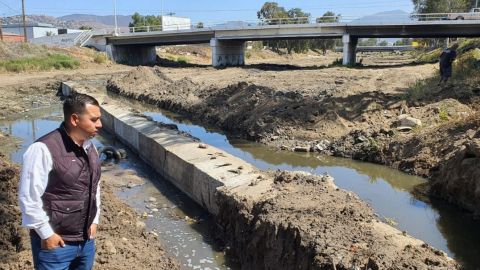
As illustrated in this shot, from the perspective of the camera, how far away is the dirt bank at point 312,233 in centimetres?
498

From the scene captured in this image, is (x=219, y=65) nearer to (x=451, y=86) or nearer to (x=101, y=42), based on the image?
(x=101, y=42)

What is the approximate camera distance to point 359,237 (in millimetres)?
5527

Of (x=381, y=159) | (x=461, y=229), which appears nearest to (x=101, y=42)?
(x=381, y=159)

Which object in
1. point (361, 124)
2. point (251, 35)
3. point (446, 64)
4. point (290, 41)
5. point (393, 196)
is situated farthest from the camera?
point (290, 41)

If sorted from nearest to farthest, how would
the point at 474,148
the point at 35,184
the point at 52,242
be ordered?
the point at 35,184 → the point at 52,242 → the point at 474,148

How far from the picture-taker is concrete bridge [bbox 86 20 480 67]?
39531 millimetres

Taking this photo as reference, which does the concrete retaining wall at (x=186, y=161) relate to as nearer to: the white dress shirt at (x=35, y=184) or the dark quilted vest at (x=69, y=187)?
the dark quilted vest at (x=69, y=187)

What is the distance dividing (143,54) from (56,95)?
3311 centimetres

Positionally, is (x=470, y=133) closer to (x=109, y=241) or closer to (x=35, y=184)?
(x=109, y=241)

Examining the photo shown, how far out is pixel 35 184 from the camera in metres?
3.18

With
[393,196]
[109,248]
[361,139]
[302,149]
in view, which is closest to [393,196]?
[393,196]

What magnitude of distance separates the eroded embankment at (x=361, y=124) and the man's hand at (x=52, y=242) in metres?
7.93

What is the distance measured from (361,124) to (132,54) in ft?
171

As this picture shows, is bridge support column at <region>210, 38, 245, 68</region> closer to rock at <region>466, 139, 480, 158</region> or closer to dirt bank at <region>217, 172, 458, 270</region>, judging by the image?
rock at <region>466, 139, 480, 158</region>
